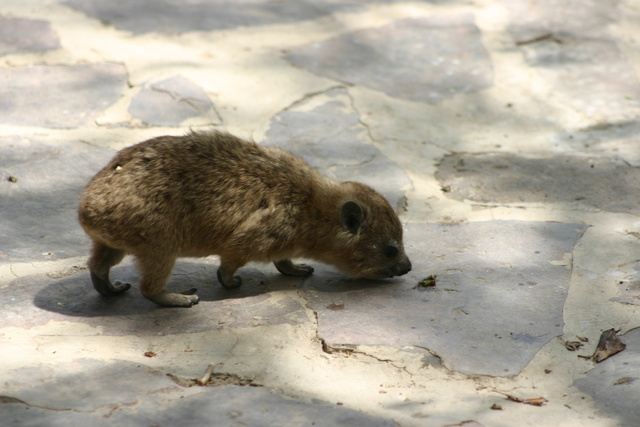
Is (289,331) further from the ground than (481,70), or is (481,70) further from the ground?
(481,70)

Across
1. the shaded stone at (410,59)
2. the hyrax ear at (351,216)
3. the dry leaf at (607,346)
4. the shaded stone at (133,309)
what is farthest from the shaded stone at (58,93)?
the dry leaf at (607,346)

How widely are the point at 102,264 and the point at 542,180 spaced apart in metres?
3.62

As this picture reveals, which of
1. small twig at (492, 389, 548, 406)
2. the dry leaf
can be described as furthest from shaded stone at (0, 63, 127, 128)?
the dry leaf

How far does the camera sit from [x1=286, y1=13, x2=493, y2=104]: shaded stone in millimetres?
7586

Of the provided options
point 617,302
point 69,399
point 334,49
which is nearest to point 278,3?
point 334,49

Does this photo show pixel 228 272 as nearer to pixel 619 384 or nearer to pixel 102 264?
pixel 102 264

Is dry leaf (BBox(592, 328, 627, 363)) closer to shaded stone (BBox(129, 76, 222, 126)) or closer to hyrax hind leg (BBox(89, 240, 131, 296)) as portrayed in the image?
hyrax hind leg (BBox(89, 240, 131, 296))

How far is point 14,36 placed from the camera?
7.33 metres

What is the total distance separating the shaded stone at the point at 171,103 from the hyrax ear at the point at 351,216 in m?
2.06

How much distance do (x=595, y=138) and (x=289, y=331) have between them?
13.2 ft

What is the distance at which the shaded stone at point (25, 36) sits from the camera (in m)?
7.23

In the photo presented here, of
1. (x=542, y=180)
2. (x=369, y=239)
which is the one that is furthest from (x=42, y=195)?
(x=542, y=180)

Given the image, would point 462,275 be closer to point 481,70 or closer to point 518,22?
point 481,70

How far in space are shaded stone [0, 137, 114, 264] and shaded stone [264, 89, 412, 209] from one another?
1.61 meters
